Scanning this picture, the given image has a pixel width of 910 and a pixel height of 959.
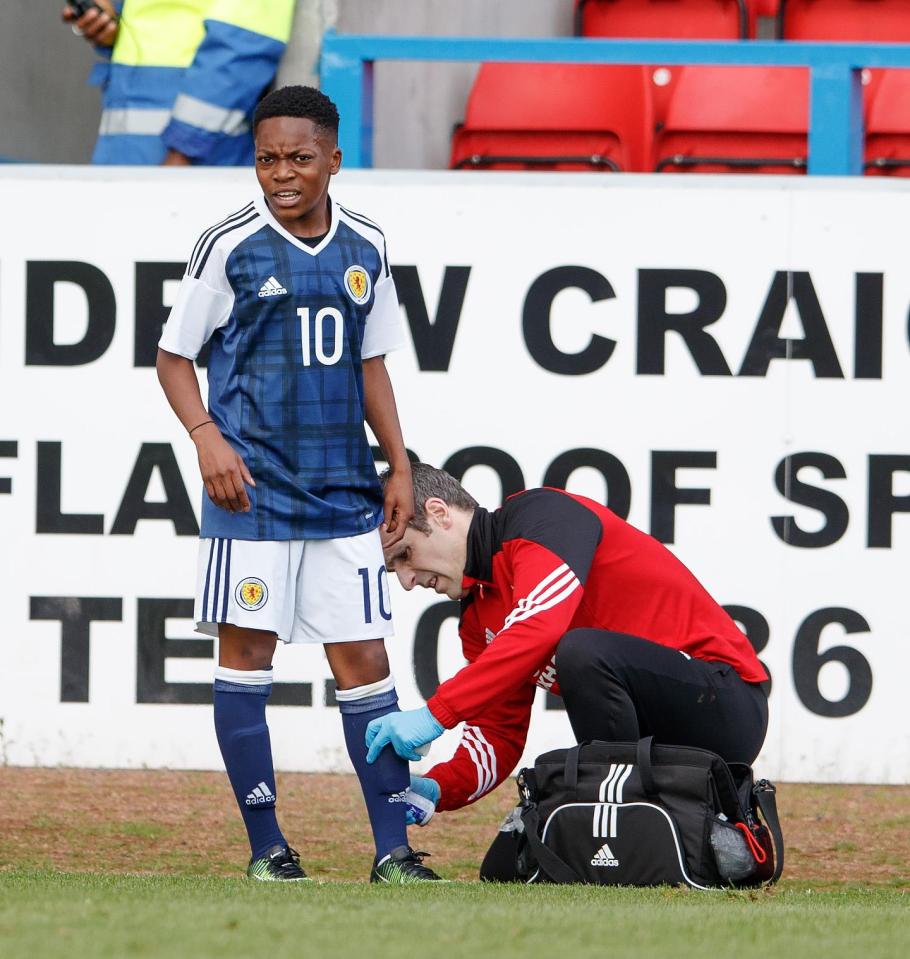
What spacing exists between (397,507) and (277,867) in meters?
0.77

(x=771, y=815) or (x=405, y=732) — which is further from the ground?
(x=405, y=732)

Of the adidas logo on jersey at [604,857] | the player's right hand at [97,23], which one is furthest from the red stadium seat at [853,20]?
the adidas logo on jersey at [604,857]

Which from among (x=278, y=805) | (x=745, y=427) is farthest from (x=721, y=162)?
(x=278, y=805)

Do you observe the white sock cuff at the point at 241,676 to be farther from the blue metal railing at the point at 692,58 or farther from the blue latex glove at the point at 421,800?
the blue metal railing at the point at 692,58

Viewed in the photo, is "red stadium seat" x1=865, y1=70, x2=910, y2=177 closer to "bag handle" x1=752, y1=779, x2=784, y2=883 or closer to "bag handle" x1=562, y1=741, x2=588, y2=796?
"bag handle" x1=752, y1=779, x2=784, y2=883

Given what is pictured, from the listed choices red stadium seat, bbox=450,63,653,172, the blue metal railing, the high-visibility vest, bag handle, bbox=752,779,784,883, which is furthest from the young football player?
red stadium seat, bbox=450,63,653,172

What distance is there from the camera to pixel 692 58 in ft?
17.2

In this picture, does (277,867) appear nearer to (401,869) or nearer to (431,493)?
(401,869)

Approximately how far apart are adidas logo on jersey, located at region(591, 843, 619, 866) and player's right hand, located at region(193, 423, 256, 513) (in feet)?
3.18

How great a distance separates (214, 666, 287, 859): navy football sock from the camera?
348cm

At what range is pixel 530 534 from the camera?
3443mm

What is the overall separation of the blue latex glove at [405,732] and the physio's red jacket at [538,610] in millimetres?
39

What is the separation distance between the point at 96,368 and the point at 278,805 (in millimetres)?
1398

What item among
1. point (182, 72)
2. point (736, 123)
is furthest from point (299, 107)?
point (736, 123)
